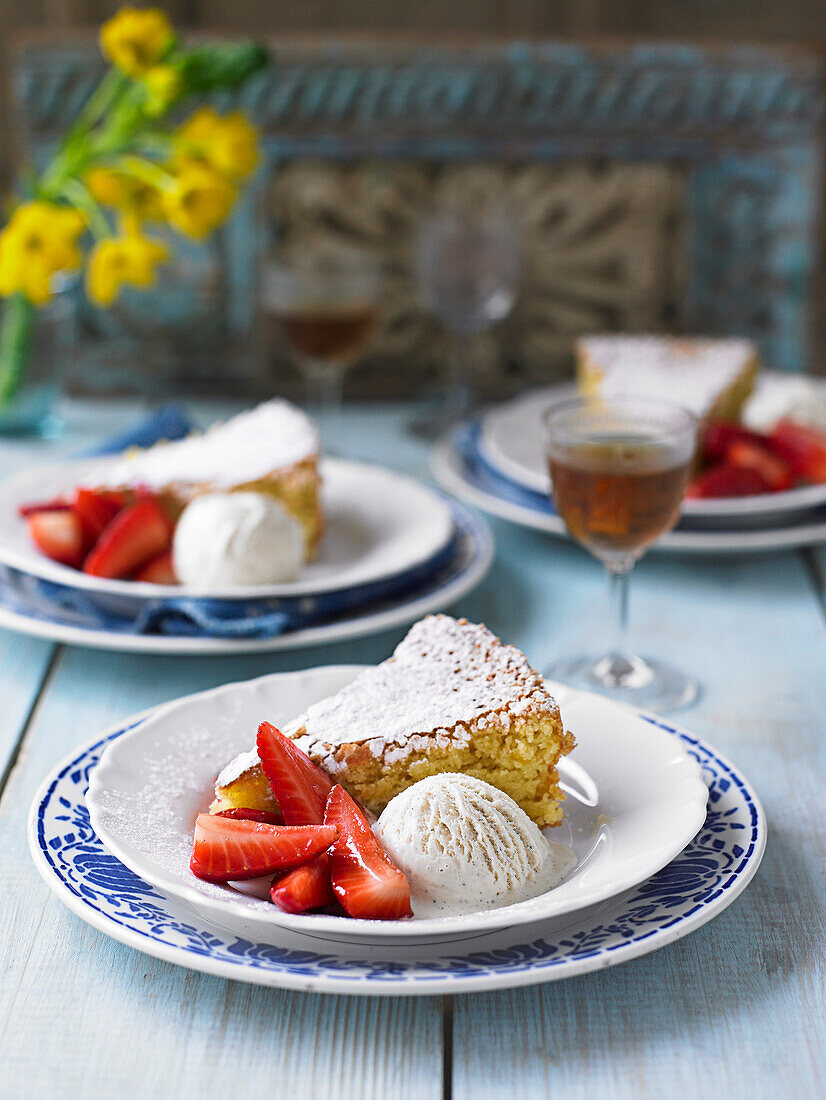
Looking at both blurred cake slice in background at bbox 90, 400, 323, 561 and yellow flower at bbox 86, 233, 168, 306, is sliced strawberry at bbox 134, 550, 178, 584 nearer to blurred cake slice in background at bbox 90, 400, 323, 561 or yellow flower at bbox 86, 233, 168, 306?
blurred cake slice in background at bbox 90, 400, 323, 561

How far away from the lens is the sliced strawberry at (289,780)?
1076 millimetres

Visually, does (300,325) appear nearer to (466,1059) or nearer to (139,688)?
(139,688)

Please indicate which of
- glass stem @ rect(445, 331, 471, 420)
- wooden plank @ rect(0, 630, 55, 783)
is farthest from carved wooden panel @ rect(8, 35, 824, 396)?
wooden plank @ rect(0, 630, 55, 783)

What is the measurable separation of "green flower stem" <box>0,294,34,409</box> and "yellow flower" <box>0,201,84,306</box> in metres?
0.19

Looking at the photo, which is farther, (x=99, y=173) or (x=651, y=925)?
(x=99, y=173)

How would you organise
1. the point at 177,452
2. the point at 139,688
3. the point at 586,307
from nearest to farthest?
1. the point at 139,688
2. the point at 177,452
3. the point at 586,307

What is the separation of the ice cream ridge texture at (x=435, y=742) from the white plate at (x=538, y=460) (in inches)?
20.3

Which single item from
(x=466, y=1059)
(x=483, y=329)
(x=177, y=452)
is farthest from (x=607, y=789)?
(x=483, y=329)

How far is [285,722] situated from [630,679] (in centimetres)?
50

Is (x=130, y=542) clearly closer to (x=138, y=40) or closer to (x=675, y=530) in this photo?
(x=675, y=530)

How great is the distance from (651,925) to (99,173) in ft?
5.86

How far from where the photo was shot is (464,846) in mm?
1027

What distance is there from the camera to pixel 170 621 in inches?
→ 63.2

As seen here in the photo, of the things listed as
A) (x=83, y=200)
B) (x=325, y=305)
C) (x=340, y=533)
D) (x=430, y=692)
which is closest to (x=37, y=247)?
(x=83, y=200)
